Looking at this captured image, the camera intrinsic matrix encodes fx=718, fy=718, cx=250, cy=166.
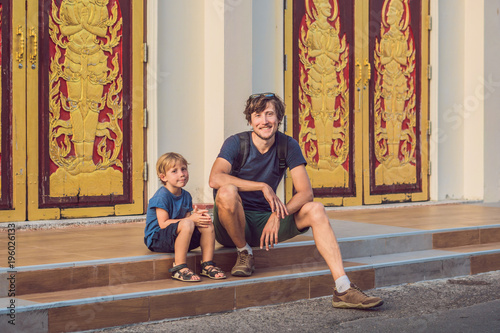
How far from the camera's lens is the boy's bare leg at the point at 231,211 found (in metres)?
4.58

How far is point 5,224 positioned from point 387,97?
4896mm

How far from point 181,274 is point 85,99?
2739 millimetres

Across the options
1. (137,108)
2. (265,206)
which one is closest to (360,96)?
(137,108)

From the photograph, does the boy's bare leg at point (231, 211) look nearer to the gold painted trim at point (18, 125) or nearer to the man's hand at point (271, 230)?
the man's hand at point (271, 230)

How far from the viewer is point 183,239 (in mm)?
4531

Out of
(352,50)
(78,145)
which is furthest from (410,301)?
(352,50)

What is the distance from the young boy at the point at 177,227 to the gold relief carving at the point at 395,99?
4515 mm

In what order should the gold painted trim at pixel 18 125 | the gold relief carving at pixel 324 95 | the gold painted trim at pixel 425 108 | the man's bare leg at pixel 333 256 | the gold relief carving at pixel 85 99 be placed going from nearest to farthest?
the man's bare leg at pixel 333 256
the gold painted trim at pixel 18 125
the gold relief carving at pixel 85 99
the gold relief carving at pixel 324 95
the gold painted trim at pixel 425 108

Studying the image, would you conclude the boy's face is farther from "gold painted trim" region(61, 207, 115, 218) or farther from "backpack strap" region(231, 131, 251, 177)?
"gold painted trim" region(61, 207, 115, 218)

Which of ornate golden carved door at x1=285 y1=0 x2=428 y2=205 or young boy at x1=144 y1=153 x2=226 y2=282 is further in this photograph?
ornate golden carved door at x1=285 y1=0 x2=428 y2=205

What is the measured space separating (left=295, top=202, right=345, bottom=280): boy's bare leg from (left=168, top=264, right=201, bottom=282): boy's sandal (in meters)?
0.81

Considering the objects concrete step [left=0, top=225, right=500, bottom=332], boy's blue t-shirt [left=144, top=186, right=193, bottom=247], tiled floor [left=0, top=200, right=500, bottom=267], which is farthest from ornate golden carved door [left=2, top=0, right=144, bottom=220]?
concrete step [left=0, top=225, right=500, bottom=332]

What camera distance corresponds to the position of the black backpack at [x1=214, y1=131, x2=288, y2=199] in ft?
16.1

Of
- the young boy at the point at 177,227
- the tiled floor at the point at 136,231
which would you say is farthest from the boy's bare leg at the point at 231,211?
the tiled floor at the point at 136,231
